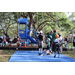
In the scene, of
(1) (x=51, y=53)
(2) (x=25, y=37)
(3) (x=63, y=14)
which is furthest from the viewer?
(3) (x=63, y=14)

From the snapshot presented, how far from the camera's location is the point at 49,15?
2314 centimetres

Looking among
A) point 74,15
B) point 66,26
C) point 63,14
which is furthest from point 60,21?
point 74,15

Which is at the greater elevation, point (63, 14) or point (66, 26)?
point (63, 14)

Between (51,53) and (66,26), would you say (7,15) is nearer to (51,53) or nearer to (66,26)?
(66,26)

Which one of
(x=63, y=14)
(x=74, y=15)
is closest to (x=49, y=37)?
(x=63, y=14)

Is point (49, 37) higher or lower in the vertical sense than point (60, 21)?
lower

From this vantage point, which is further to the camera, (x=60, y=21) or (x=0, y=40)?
(x=60, y=21)

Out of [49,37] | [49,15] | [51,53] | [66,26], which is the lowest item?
[51,53]

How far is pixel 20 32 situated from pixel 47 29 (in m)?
18.6

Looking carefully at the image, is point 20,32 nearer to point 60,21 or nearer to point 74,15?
point 60,21

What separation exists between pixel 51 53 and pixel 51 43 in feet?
3.29

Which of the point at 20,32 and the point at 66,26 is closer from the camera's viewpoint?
the point at 20,32
